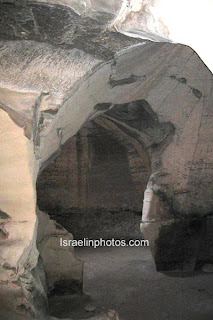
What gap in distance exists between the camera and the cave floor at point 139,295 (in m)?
3.72

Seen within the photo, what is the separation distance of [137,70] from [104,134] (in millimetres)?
3171

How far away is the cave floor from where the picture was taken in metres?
3.72

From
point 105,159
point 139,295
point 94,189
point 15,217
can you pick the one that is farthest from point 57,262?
point 105,159

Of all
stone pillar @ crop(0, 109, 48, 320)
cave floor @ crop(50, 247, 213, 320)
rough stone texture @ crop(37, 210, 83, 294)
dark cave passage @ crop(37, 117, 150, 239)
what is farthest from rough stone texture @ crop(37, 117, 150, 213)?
stone pillar @ crop(0, 109, 48, 320)

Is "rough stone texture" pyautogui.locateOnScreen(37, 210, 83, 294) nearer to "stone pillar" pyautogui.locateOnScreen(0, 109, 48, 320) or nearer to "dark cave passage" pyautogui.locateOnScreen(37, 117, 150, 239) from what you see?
"stone pillar" pyautogui.locateOnScreen(0, 109, 48, 320)

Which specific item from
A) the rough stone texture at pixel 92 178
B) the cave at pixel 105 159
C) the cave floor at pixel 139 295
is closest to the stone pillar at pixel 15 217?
the cave at pixel 105 159

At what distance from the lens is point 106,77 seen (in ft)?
10.8

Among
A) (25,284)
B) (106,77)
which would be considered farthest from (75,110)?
(25,284)

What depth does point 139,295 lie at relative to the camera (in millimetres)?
4199

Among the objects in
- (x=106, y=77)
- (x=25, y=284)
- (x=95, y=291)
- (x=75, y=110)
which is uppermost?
(x=106, y=77)

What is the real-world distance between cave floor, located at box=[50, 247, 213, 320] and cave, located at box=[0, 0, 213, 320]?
19mm

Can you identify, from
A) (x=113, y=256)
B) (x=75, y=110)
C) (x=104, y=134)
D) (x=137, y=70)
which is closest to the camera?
(x=75, y=110)

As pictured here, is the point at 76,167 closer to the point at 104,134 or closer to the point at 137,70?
the point at 104,134

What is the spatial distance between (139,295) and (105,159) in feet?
10.1
